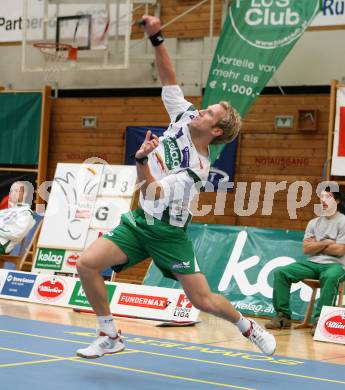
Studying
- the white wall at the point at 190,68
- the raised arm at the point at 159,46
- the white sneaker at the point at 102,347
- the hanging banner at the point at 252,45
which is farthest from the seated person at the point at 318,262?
the white wall at the point at 190,68

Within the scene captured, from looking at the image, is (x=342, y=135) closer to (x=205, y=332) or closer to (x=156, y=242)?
(x=205, y=332)

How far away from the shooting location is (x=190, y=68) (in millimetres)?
14328

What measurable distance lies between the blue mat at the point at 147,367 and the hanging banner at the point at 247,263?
288 cm

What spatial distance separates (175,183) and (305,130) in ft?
25.3

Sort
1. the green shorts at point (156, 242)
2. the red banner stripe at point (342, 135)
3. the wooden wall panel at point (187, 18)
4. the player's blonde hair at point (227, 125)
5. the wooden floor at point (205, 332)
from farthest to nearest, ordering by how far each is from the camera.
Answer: the wooden wall panel at point (187, 18), the red banner stripe at point (342, 135), the wooden floor at point (205, 332), the player's blonde hair at point (227, 125), the green shorts at point (156, 242)

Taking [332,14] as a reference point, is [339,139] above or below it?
below

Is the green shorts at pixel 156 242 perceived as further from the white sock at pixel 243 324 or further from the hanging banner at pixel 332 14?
the hanging banner at pixel 332 14

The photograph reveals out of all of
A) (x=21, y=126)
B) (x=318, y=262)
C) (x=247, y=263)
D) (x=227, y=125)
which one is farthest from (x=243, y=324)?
(x=21, y=126)

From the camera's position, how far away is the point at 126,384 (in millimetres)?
5340

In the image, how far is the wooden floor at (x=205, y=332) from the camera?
7593 millimetres

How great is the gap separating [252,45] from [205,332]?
14.7 feet

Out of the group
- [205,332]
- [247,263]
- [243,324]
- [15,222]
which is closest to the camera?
[243,324]

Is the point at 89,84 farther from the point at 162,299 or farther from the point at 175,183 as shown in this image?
the point at 175,183

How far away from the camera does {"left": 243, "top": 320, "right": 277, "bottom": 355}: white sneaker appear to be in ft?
20.6
